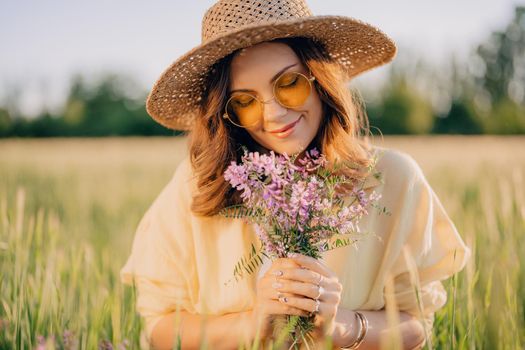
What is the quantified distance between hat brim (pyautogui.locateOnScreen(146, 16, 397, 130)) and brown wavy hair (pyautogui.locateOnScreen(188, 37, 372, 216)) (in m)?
0.06

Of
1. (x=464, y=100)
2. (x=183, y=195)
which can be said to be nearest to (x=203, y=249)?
(x=183, y=195)

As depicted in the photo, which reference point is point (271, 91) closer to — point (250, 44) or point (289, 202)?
point (250, 44)

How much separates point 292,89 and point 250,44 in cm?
18

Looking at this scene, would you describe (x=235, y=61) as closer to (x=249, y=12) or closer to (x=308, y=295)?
(x=249, y=12)

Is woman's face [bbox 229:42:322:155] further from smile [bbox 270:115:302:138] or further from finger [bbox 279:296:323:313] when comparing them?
finger [bbox 279:296:323:313]

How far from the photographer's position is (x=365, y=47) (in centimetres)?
184

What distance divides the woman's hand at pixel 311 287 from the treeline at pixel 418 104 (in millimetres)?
32267

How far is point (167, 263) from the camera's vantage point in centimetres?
176

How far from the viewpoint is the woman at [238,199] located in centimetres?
156

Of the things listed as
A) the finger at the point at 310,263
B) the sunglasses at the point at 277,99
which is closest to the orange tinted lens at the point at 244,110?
the sunglasses at the point at 277,99

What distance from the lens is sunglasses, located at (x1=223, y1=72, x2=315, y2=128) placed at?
1532 mm

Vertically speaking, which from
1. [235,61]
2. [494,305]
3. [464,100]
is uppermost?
[235,61]

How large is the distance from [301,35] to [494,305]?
0.99 meters

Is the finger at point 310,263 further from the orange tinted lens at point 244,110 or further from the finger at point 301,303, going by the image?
the orange tinted lens at point 244,110
